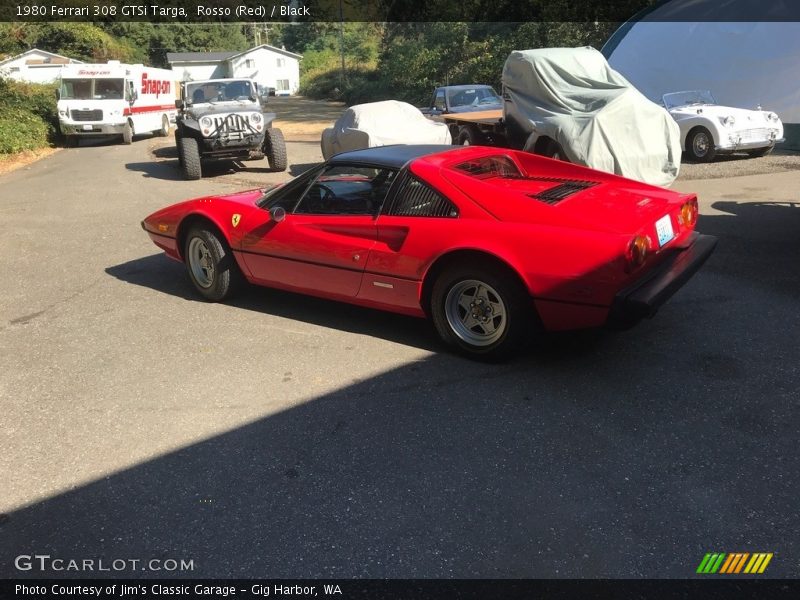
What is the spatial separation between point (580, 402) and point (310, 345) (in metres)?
1.93

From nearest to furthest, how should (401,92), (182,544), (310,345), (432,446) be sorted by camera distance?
1. (182,544)
2. (432,446)
3. (310,345)
4. (401,92)

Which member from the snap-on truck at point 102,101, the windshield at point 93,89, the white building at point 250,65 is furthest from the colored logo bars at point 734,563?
the white building at point 250,65

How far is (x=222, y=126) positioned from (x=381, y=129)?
4036mm

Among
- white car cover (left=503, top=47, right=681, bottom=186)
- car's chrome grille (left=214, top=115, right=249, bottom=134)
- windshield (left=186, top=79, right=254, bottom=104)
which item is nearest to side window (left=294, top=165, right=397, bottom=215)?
white car cover (left=503, top=47, right=681, bottom=186)

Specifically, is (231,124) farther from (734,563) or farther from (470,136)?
(734,563)

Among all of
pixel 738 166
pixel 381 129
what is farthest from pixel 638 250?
pixel 738 166

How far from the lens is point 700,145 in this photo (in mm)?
13445

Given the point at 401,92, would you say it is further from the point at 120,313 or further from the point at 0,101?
the point at 120,313

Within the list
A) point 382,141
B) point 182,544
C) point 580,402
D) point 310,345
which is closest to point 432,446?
point 580,402

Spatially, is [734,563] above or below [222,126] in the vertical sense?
below

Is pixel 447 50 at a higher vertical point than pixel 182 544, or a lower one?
higher

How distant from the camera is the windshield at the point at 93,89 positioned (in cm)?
2212

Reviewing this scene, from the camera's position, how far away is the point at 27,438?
3.67 meters
